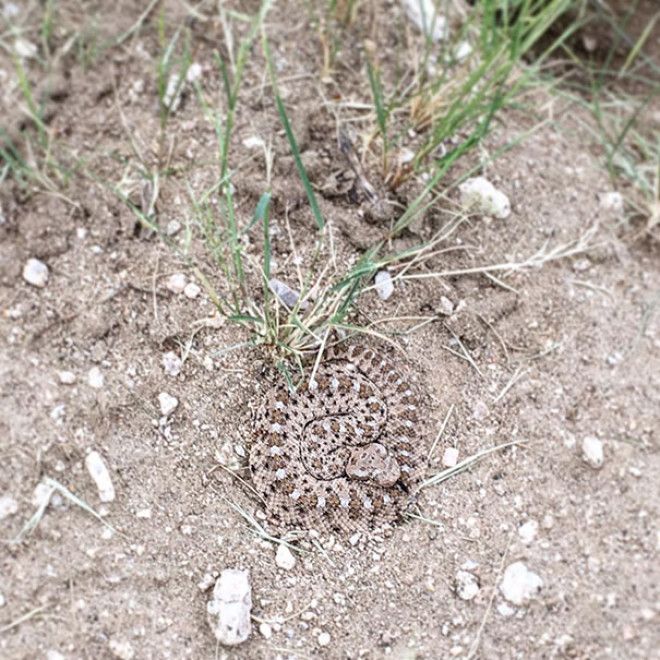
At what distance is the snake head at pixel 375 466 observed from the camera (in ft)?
10.3

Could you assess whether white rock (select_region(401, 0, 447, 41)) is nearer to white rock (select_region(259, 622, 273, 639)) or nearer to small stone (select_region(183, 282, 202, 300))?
small stone (select_region(183, 282, 202, 300))

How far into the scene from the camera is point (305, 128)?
362 centimetres

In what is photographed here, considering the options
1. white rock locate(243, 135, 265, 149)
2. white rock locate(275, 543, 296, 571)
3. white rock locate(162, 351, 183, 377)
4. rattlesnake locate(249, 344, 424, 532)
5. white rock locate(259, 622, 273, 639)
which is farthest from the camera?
white rock locate(243, 135, 265, 149)

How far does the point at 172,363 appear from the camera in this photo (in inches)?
126

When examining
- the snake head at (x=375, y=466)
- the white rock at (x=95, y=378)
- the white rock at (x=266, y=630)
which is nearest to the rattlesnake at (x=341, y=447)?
the snake head at (x=375, y=466)

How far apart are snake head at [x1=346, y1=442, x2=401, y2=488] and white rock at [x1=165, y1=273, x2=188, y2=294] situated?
3.04ft

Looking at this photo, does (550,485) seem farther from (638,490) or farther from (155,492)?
(155,492)

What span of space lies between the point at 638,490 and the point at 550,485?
339mm

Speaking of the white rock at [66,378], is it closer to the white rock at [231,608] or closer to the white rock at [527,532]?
the white rock at [231,608]

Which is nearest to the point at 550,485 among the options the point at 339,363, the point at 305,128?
the point at 339,363

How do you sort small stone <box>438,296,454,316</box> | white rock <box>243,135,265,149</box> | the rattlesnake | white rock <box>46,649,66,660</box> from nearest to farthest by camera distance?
1. white rock <box>46,649,66,660</box>
2. the rattlesnake
3. small stone <box>438,296,454,316</box>
4. white rock <box>243,135,265,149</box>

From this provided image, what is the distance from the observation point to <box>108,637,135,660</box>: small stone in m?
2.75

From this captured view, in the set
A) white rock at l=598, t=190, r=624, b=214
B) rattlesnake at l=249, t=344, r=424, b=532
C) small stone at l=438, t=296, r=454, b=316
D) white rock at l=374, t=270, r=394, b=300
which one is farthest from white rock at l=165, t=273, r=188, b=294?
white rock at l=598, t=190, r=624, b=214

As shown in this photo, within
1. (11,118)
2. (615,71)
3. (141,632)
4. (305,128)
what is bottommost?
(141,632)
